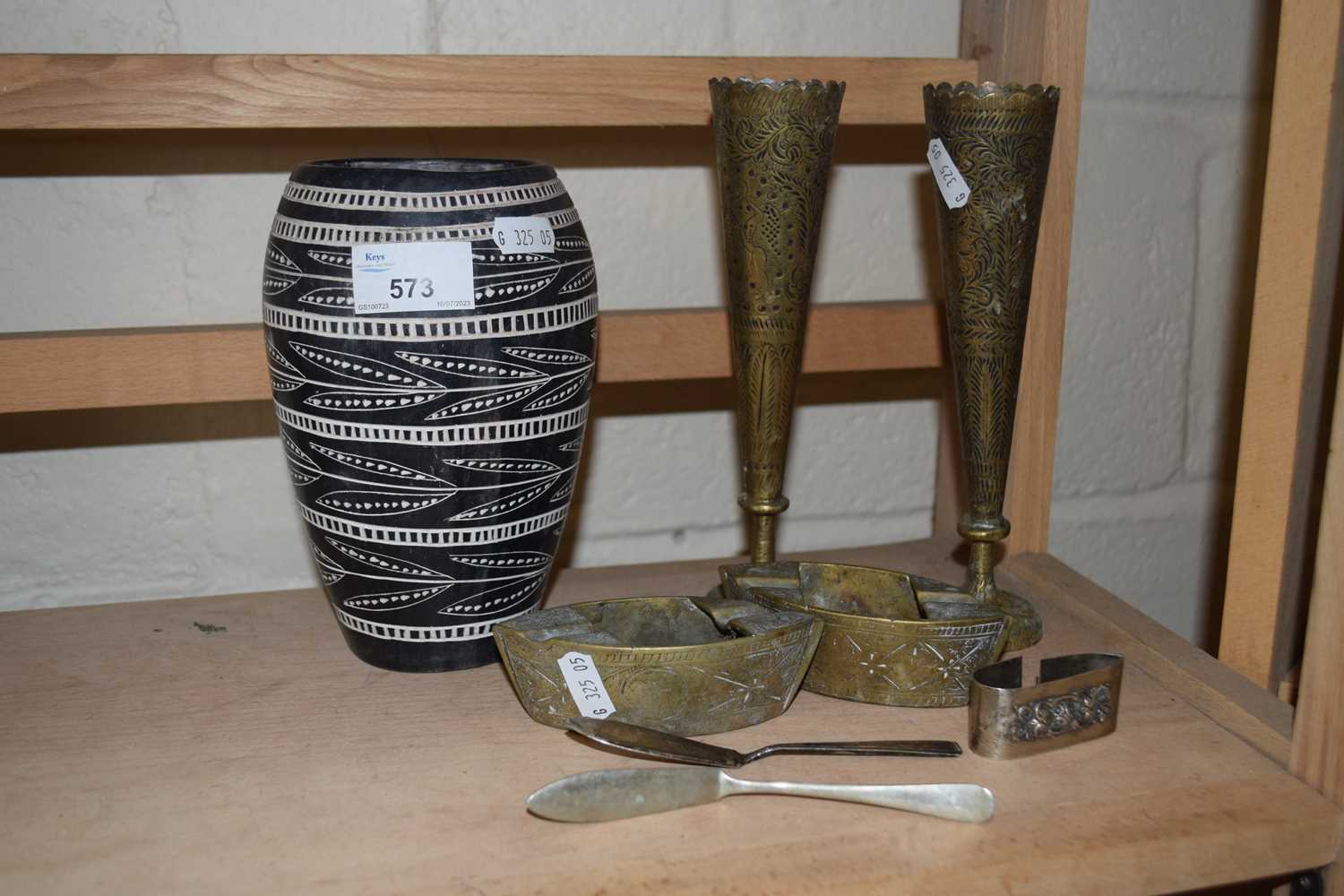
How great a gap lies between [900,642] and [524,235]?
306 millimetres

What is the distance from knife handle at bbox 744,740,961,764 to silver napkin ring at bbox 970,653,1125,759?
22 mm

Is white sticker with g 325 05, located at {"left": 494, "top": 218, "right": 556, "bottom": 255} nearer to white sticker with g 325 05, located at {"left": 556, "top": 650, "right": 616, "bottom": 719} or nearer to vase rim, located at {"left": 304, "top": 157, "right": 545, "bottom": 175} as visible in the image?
vase rim, located at {"left": 304, "top": 157, "right": 545, "bottom": 175}

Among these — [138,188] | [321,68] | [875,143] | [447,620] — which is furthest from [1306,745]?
[138,188]

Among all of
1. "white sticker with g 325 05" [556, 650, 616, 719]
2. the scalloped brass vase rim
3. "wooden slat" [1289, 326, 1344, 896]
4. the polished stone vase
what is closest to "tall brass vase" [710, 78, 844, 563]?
the scalloped brass vase rim

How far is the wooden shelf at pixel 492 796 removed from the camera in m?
0.56

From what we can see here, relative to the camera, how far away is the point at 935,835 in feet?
1.94

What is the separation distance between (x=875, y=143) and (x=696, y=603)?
472 mm

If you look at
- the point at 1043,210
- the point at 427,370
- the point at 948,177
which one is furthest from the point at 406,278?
the point at 1043,210

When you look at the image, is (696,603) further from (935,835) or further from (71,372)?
(71,372)

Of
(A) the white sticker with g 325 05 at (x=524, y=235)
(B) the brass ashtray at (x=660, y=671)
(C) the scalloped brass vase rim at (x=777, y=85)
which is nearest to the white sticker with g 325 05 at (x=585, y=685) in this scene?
(B) the brass ashtray at (x=660, y=671)

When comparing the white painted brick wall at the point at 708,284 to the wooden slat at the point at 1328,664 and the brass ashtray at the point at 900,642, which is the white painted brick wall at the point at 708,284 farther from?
the wooden slat at the point at 1328,664

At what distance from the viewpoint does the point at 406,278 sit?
65 cm

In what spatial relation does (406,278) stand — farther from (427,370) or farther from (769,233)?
(769,233)

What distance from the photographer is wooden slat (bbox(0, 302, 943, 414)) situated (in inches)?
31.1
